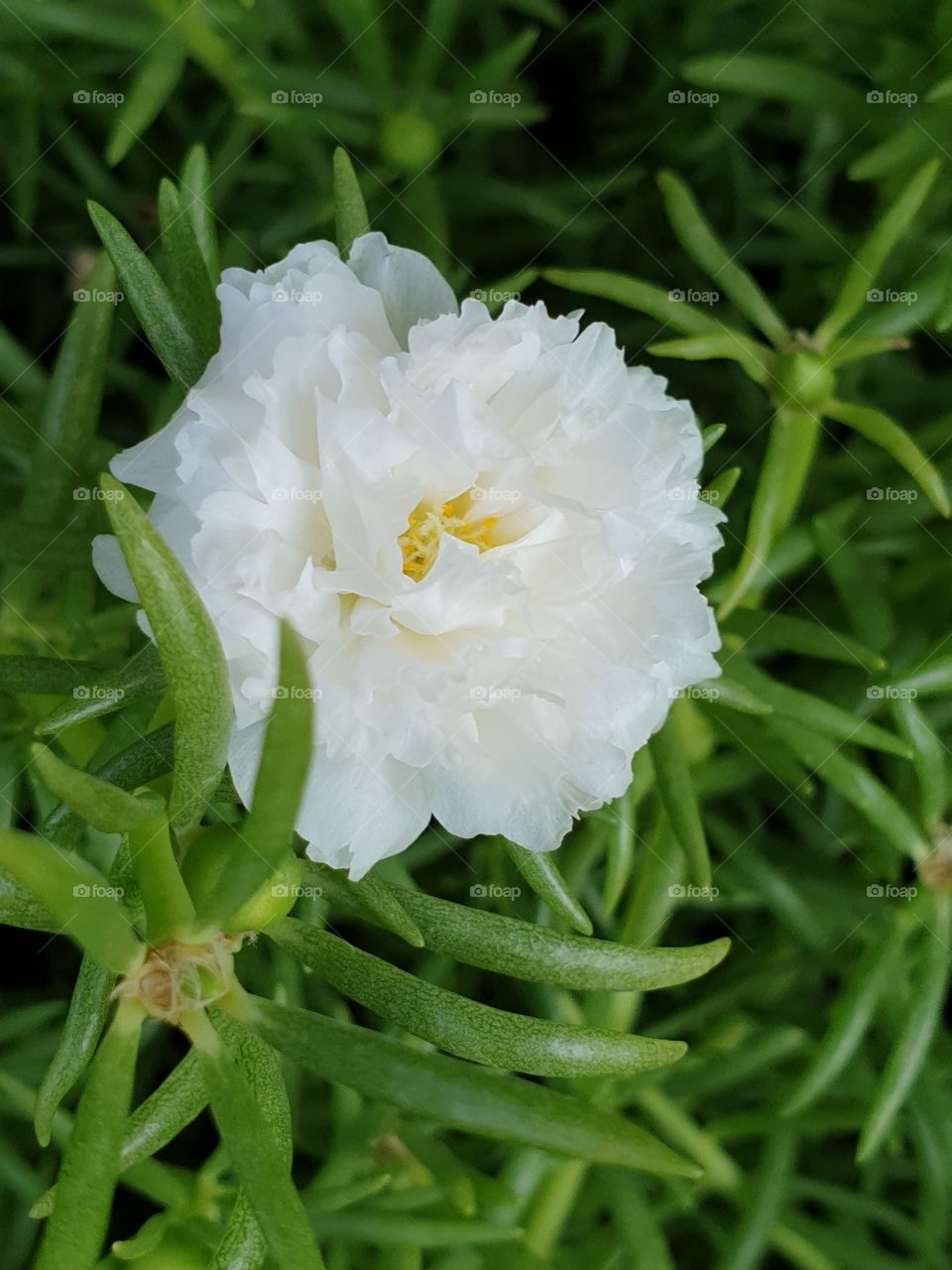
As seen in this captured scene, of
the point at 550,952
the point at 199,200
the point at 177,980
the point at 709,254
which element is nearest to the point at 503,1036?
the point at 550,952

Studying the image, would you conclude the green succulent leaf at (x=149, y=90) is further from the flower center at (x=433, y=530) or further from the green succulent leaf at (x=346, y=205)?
the flower center at (x=433, y=530)

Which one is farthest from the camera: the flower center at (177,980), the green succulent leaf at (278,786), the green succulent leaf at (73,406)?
the green succulent leaf at (73,406)

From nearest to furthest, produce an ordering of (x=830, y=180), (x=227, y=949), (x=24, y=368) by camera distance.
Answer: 1. (x=227, y=949)
2. (x=24, y=368)
3. (x=830, y=180)

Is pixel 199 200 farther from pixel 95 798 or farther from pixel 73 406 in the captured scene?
pixel 95 798

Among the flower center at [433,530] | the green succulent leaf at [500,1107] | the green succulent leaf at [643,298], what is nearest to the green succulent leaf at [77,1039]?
the green succulent leaf at [500,1107]

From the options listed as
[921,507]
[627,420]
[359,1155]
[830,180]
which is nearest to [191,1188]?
[359,1155]

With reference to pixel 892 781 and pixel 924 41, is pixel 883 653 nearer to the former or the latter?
pixel 892 781

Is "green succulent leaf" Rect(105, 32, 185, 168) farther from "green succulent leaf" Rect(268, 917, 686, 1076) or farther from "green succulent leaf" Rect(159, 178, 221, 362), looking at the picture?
"green succulent leaf" Rect(268, 917, 686, 1076)
